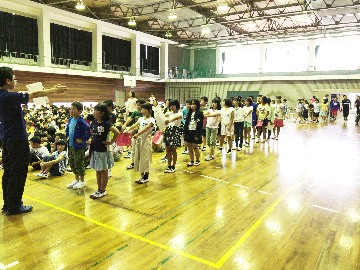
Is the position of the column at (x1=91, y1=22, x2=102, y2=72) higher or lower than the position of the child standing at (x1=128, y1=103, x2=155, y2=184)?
higher

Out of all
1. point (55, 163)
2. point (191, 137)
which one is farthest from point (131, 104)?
point (55, 163)

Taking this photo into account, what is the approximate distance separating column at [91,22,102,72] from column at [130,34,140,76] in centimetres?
354

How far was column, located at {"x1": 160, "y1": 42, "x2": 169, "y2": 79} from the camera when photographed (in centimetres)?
2643

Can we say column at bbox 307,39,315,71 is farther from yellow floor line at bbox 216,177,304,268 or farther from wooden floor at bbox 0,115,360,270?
yellow floor line at bbox 216,177,304,268

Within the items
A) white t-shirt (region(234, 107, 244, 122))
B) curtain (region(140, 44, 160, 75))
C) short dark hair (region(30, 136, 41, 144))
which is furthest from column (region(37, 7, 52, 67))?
white t-shirt (region(234, 107, 244, 122))

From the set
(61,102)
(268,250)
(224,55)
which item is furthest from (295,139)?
(224,55)

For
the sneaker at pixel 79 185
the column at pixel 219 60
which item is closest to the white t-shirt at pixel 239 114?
the sneaker at pixel 79 185

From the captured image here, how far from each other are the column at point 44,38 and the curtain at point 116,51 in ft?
16.3

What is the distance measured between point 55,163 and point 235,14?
16732 millimetres

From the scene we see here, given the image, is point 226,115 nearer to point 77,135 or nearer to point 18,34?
point 77,135

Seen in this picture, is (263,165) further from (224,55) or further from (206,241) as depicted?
(224,55)

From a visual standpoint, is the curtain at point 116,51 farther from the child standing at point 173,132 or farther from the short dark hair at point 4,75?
the short dark hair at point 4,75

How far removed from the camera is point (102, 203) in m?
3.91

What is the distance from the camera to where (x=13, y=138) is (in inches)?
133
